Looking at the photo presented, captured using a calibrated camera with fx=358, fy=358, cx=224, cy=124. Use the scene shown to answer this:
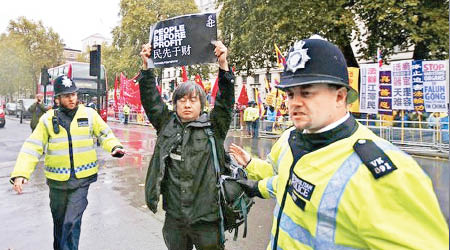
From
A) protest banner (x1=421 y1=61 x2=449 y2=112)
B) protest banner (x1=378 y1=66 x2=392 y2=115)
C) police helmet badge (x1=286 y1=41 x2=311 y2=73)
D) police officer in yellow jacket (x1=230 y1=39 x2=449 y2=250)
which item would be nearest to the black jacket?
police officer in yellow jacket (x1=230 y1=39 x2=449 y2=250)

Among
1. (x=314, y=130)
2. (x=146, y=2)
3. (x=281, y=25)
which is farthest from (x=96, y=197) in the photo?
(x=146, y=2)

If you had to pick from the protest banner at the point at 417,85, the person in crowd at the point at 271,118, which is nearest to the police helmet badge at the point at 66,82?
the protest banner at the point at 417,85

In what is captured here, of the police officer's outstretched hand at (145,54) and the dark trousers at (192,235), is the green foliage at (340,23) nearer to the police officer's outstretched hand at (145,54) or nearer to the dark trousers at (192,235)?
the police officer's outstretched hand at (145,54)

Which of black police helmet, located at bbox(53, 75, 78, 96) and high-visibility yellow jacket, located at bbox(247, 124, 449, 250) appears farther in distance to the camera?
black police helmet, located at bbox(53, 75, 78, 96)

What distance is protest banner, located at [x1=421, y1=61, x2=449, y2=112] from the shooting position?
35.4 ft

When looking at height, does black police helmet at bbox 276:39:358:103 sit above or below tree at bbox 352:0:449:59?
below

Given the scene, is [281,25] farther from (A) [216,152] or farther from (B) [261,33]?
(A) [216,152]

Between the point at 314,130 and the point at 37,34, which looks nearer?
the point at 314,130

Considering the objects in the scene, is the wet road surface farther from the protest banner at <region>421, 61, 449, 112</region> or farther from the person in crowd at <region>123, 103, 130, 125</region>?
the person in crowd at <region>123, 103, 130, 125</region>

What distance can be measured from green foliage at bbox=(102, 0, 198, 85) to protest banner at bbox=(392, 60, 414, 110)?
2483cm

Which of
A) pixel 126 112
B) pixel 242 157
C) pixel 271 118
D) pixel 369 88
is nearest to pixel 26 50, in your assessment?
pixel 126 112

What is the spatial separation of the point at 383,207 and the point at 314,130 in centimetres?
41

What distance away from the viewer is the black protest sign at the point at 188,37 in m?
3.57

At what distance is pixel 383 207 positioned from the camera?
3.83ft
